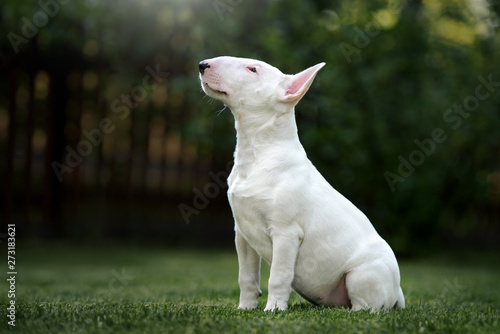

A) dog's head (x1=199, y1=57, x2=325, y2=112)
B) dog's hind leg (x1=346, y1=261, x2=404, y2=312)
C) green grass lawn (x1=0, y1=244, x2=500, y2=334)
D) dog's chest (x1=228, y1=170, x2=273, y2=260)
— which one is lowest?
green grass lawn (x1=0, y1=244, x2=500, y2=334)

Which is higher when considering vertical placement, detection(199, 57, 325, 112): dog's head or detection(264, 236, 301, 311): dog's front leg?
detection(199, 57, 325, 112): dog's head

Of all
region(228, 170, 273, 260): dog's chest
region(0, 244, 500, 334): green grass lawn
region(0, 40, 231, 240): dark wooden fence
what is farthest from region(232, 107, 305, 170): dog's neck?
region(0, 40, 231, 240): dark wooden fence

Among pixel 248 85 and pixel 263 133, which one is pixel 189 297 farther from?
pixel 248 85

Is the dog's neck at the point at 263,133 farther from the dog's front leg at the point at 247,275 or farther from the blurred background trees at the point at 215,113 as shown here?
the blurred background trees at the point at 215,113

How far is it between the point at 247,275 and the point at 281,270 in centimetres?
40

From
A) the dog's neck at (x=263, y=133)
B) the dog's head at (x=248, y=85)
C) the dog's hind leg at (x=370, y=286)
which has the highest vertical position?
the dog's head at (x=248, y=85)

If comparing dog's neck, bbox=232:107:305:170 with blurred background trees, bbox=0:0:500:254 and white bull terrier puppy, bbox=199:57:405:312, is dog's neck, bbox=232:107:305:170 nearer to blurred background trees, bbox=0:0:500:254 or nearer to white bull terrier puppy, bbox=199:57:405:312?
white bull terrier puppy, bbox=199:57:405:312

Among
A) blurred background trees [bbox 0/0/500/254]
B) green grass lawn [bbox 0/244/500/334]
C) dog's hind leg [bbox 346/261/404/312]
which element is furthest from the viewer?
blurred background trees [bbox 0/0/500/254]

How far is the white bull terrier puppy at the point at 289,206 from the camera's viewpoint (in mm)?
3535

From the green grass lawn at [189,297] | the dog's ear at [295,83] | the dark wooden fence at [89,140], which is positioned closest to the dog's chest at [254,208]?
the green grass lawn at [189,297]

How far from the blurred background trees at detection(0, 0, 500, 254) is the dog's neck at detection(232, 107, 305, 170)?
500 cm

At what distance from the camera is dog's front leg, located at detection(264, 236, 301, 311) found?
3.49 meters

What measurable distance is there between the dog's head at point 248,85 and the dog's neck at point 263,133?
0.14 ft

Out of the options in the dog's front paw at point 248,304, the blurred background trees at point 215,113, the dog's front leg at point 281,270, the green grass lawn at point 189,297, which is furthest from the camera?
the blurred background trees at point 215,113
